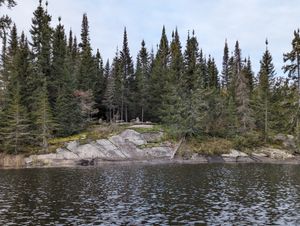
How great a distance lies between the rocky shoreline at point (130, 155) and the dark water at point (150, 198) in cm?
1317

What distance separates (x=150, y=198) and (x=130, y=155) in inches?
1412

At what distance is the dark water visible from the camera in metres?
24.6

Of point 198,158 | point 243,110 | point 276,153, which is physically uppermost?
point 243,110

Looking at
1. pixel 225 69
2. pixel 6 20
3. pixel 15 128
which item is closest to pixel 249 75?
pixel 225 69

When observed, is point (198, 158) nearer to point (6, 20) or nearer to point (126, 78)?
point (126, 78)

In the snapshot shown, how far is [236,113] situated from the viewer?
78.8 metres

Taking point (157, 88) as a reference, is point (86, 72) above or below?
above

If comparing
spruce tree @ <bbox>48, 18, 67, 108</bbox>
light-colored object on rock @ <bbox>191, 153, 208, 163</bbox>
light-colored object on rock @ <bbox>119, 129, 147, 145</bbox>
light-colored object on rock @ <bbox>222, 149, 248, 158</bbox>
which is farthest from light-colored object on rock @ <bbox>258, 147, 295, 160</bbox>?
spruce tree @ <bbox>48, 18, 67, 108</bbox>

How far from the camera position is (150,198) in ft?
105

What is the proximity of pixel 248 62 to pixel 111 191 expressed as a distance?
92.9m

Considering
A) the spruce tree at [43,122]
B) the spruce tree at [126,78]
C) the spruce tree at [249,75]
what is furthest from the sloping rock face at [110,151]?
the spruce tree at [249,75]

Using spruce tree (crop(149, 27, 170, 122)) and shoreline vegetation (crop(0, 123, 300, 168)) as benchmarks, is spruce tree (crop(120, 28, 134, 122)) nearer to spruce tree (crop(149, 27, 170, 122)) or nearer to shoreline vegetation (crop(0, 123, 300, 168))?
spruce tree (crop(149, 27, 170, 122))

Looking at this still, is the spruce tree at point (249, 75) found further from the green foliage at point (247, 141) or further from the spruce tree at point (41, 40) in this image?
the spruce tree at point (41, 40)

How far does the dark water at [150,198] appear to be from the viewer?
24562mm
